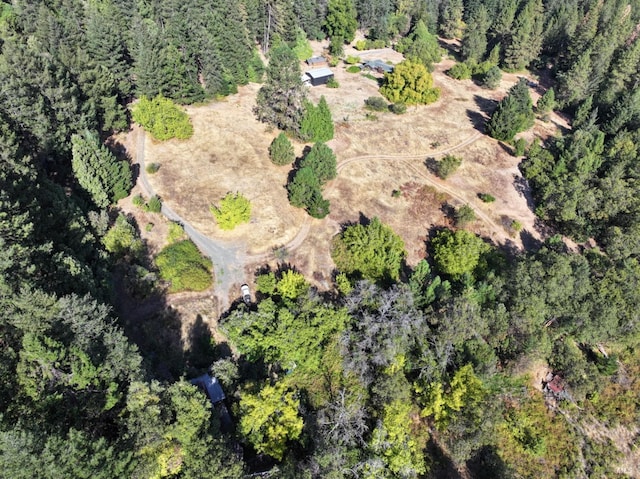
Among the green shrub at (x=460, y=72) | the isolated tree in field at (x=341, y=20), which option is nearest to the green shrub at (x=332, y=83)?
the isolated tree in field at (x=341, y=20)

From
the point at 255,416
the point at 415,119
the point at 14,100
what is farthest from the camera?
the point at 415,119

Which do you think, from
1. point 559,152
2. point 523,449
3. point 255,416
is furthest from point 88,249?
point 559,152

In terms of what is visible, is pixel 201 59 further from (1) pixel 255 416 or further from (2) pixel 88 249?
(1) pixel 255 416

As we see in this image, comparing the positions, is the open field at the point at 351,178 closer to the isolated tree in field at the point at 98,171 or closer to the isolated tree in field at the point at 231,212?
the isolated tree in field at the point at 231,212

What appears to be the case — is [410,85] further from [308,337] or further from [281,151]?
[308,337]

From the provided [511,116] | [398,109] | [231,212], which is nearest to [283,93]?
[398,109]

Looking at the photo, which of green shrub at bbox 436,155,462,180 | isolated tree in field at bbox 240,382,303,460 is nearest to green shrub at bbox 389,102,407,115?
green shrub at bbox 436,155,462,180
